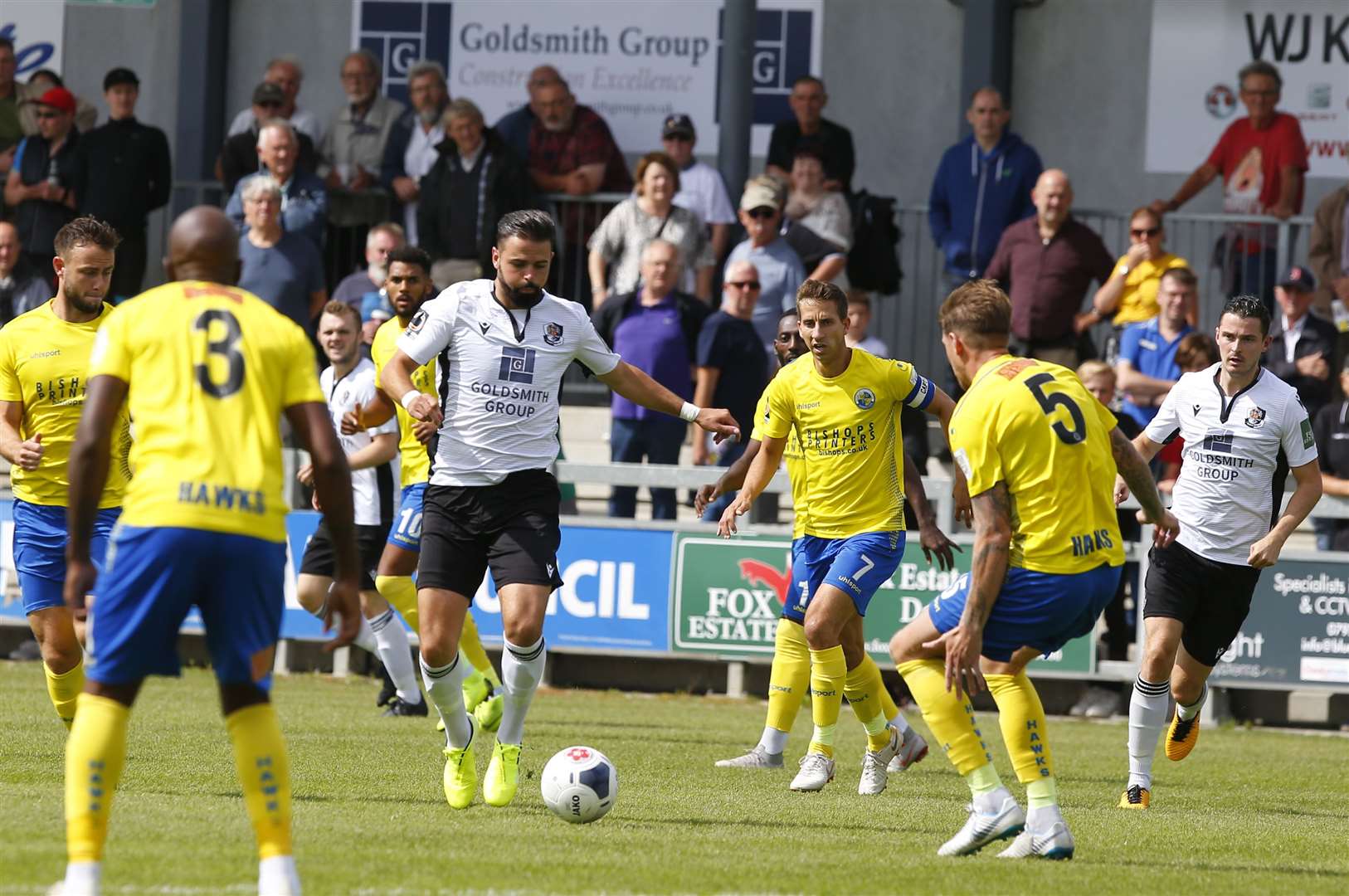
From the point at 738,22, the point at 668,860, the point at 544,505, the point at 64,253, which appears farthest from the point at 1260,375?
the point at 738,22

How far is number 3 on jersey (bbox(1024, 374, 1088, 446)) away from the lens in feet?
22.6

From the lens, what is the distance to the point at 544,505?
8.17 meters

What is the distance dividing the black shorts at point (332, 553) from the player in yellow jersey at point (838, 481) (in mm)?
3035

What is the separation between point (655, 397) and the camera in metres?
8.40

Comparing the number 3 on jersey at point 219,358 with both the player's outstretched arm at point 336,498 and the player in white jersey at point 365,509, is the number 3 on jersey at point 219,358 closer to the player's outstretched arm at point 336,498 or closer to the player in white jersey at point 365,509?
the player's outstretched arm at point 336,498

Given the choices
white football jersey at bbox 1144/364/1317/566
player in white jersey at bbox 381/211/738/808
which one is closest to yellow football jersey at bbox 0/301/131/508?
player in white jersey at bbox 381/211/738/808

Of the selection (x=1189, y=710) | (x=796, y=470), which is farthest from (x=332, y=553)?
(x=1189, y=710)

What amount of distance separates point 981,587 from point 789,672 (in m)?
3.12

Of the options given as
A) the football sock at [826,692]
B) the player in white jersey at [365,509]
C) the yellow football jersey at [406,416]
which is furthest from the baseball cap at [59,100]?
the football sock at [826,692]

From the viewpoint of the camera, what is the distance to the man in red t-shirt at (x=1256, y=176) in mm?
15586

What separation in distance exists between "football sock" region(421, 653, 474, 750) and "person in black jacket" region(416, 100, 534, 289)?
24.2 ft

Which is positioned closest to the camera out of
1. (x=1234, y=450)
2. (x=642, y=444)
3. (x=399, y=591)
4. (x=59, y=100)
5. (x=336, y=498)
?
(x=336, y=498)

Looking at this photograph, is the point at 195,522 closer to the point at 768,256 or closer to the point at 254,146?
the point at 768,256

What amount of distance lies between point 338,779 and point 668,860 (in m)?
2.40
